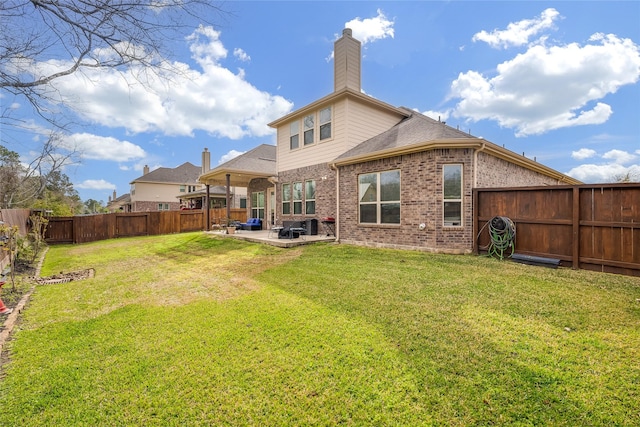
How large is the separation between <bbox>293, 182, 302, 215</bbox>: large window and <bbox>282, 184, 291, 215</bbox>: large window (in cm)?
41

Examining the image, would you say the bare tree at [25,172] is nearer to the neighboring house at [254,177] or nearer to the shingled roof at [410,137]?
the neighboring house at [254,177]

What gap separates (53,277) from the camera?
6.75m

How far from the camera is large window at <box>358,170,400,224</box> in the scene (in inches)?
356

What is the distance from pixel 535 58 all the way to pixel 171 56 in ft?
44.2

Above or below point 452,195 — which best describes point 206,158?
above

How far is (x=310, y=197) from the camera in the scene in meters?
12.4

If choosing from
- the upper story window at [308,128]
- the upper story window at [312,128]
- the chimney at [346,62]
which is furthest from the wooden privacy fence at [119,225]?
the chimney at [346,62]

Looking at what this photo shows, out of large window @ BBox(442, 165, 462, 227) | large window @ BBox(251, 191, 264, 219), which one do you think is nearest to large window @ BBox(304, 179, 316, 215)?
large window @ BBox(251, 191, 264, 219)

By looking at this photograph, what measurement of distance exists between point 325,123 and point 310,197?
10.6ft

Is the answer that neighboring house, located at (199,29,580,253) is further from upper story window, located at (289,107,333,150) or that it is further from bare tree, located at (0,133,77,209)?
bare tree, located at (0,133,77,209)

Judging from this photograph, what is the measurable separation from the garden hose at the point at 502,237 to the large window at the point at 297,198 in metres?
7.80

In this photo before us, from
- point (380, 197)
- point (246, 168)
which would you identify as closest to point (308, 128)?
point (246, 168)

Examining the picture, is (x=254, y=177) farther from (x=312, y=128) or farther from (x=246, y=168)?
(x=312, y=128)

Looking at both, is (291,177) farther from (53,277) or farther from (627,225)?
(627,225)
